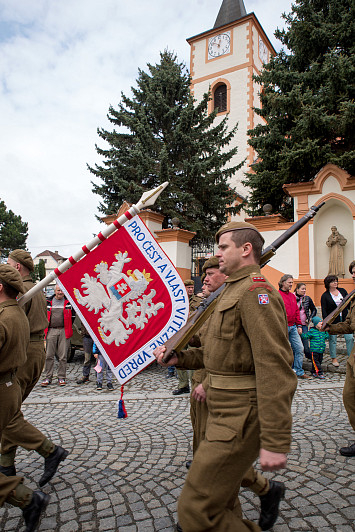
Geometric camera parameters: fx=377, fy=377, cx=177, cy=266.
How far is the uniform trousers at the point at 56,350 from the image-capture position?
7094 millimetres

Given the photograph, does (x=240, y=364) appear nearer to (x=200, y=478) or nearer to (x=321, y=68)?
(x=200, y=478)

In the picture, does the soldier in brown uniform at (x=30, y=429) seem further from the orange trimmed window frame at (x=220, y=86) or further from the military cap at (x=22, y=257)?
the orange trimmed window frame at (x=220, y=86)

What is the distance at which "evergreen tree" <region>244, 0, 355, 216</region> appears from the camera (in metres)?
11.9

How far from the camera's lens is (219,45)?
29219mm

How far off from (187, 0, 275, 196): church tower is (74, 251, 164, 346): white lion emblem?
927 inches

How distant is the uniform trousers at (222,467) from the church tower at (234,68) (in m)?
25.1

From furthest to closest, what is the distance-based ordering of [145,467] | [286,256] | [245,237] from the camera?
[286,256] < [145,467] < [245,237]

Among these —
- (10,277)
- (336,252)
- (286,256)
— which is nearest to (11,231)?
(286,256)

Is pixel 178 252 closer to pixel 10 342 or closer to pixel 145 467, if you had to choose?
pixel 145 467

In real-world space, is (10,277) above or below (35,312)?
above

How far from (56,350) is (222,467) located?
6310 mm

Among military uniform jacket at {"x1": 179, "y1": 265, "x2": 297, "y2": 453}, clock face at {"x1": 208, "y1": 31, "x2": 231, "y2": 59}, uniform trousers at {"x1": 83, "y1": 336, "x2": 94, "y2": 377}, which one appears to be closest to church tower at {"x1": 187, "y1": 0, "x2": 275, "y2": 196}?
clock face at {"x1": 208, "y1": 31, "x2": 231, "y2": 59}

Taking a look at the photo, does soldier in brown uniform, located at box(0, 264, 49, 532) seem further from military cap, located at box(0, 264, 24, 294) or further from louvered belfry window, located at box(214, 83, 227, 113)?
louvered belfry window, located at box(214, 83, 227, 113)

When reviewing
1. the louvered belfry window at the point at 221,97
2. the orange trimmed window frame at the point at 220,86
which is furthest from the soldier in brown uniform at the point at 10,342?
the louvered belfry window at the point at 221,97
